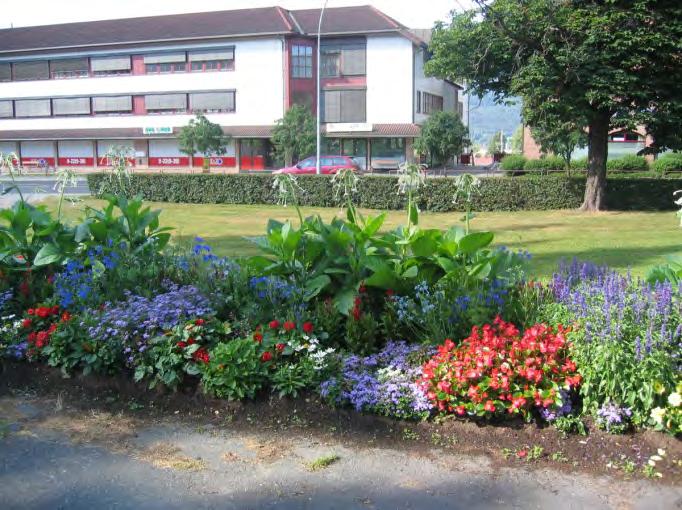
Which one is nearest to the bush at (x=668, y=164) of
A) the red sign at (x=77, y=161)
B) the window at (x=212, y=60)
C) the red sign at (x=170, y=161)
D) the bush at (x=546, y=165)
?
the bush at (x=546, y=165)

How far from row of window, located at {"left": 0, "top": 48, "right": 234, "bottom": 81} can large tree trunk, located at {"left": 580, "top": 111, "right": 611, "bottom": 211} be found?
38119mm

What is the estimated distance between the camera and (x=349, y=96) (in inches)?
2115

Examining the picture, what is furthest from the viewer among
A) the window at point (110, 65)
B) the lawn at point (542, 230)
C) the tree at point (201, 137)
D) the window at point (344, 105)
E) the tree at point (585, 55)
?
the window at point (110, 65)

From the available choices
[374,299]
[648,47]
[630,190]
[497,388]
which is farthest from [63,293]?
[630,190]

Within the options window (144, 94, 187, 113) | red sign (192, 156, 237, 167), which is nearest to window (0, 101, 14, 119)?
window (144, 94, 187, 113)

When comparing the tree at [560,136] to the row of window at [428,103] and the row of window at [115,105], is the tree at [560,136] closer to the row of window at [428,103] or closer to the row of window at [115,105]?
the row of window at [428,103]

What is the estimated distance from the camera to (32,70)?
5953cm

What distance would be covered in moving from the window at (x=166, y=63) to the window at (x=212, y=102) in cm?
250

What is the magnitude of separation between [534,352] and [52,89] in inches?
2428

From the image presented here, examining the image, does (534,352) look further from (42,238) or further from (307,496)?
(42,238)

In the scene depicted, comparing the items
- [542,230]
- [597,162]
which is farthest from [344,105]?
[542,230]

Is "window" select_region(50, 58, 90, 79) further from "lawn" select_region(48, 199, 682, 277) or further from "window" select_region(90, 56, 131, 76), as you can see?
Result: "lawn" select_region(48, 199, 682, 277)

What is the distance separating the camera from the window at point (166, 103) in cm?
5566

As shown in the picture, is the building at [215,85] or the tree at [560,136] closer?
the tree at [560,136]
